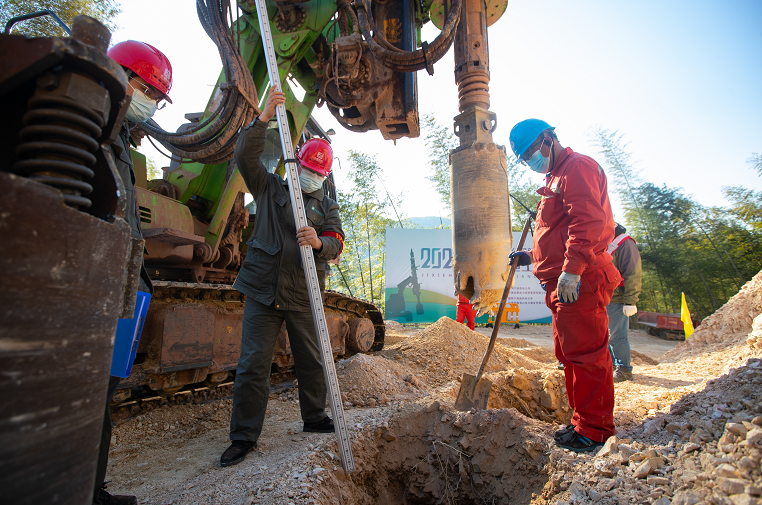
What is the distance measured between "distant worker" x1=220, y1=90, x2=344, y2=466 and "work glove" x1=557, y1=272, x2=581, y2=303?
1.56m

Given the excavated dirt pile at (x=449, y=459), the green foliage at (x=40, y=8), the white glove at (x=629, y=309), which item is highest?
the green foliage at (x=40, y=8)

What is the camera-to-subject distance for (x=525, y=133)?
3004 millimetres

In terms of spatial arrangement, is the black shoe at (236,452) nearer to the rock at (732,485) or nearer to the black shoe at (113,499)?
the black shoe at (113,499)

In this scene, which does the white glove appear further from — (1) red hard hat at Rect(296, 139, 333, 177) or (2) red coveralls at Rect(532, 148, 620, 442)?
(1) red hard hat at Rect(296, 139, 333, 177)

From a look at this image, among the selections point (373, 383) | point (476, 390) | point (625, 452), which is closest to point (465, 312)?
point (373, 383)

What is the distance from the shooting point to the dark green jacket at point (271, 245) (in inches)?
107

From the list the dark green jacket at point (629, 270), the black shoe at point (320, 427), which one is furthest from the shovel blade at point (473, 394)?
the dark green jacket at point (629, 270)

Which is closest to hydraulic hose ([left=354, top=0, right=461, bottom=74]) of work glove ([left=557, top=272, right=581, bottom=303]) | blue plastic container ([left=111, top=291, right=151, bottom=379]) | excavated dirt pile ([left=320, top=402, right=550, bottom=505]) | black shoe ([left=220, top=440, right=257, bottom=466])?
work glove ([left=557, top=272, right=581, bottom=303])

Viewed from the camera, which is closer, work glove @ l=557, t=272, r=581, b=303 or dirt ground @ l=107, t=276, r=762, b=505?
dirt ground @ l=107, t=276, r=762, b=505

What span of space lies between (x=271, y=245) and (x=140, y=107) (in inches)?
43.9

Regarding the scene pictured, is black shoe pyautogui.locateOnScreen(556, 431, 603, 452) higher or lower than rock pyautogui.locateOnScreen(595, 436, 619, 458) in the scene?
lower

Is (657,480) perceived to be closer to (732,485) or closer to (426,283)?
(732,485)

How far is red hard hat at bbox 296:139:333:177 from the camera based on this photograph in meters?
3.20

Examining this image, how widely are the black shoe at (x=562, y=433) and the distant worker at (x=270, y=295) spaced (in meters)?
1.53
